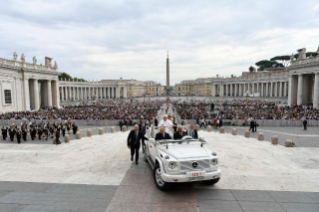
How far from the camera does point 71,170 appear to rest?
8234 millimetres

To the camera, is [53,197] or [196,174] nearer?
[196,174]

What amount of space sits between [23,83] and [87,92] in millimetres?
67462

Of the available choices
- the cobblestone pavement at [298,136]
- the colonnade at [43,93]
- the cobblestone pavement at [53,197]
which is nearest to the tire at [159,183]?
the cobblestone pavement at [53,197]

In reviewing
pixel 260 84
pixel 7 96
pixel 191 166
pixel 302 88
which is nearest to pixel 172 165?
pixel 191 166

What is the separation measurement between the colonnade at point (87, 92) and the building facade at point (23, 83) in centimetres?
2247

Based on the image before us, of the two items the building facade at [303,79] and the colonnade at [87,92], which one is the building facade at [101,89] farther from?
the building facade at [303,79]

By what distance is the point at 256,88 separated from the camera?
9906 centimetres

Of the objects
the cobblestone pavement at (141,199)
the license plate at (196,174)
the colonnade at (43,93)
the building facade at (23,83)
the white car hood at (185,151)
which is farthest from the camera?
the colonnade at (43,93)

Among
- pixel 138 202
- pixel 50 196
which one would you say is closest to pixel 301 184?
pixel 138 202

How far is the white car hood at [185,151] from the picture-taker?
5820 mm

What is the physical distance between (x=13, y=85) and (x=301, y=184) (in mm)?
43597

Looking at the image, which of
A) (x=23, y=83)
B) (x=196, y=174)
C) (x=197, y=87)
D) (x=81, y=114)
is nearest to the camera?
(x=196, y=174)

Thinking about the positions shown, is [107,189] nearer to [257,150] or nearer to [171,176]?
[171,176]

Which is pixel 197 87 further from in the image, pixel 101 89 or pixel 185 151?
pixel 185 151
